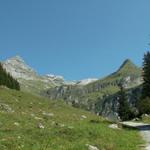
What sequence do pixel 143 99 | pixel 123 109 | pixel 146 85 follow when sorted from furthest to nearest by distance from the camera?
pixel 123 109
pixel 146 85
pixel 143 99

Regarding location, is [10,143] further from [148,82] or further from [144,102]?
[148,82]

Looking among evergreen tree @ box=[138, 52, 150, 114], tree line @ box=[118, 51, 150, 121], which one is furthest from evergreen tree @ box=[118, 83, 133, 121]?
evergreen tree @ box=[138, 52, 150, 114]

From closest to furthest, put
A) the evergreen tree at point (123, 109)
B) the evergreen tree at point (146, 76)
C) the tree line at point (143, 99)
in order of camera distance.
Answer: the tree line at point (143, 99) → the evergreen tree at point (146, 76) → the evergreen tree at point (123, 109)

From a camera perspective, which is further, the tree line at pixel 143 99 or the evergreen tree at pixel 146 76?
the evergreen tree at pixel 146 76

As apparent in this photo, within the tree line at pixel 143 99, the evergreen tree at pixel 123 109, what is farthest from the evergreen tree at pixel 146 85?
the evergreen tree at pixel 123 109

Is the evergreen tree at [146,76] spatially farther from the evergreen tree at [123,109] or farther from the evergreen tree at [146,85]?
the evergreen tree at [123,109]

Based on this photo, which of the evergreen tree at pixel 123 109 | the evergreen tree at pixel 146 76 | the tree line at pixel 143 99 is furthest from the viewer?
the evergreen tree at pixel 123 109

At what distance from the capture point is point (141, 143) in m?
28.8

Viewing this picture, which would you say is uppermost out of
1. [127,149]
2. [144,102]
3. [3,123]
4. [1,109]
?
[144,102]

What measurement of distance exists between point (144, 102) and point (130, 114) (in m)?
45.0

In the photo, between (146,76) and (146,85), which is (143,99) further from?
(146,76)

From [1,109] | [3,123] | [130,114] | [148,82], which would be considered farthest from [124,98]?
[3,123]

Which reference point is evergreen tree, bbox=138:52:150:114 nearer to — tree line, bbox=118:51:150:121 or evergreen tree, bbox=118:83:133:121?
tree line, bbox=118:51:150:121

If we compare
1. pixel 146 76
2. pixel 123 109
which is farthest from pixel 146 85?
pixel 123 109
